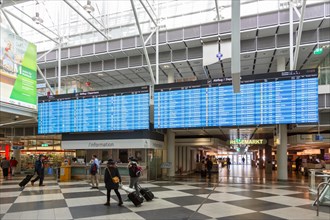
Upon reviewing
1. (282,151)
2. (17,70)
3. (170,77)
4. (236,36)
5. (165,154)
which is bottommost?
(165,154)

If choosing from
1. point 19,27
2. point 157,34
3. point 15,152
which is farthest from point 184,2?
point 15,152

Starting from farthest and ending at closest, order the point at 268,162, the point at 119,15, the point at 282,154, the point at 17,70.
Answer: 1. the point at 268,162
2. the point at 119,15
3. the point at 282,154
4. the point at 17,70

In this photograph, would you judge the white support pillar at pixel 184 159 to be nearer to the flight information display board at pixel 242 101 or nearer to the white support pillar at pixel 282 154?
the white support pillar at pixel 282 154

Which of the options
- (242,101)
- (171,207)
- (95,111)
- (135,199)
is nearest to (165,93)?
(242,101)

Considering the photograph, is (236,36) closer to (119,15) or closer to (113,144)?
(113,144)

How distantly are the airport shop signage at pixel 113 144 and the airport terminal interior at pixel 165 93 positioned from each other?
68 millimetres

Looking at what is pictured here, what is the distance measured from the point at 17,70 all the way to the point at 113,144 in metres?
7.07

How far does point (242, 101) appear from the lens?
16.8m

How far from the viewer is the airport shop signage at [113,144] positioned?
62.4 feet

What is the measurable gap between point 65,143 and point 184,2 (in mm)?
12434

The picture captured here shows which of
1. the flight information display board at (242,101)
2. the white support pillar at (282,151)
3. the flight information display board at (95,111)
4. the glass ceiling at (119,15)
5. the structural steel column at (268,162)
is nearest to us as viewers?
the flight information display board at (242,101)

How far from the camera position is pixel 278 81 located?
1628cm

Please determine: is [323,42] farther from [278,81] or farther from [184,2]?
[184,2]

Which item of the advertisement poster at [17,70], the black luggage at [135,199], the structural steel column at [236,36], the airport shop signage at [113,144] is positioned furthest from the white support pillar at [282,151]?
the structural steel column at [236,36]
